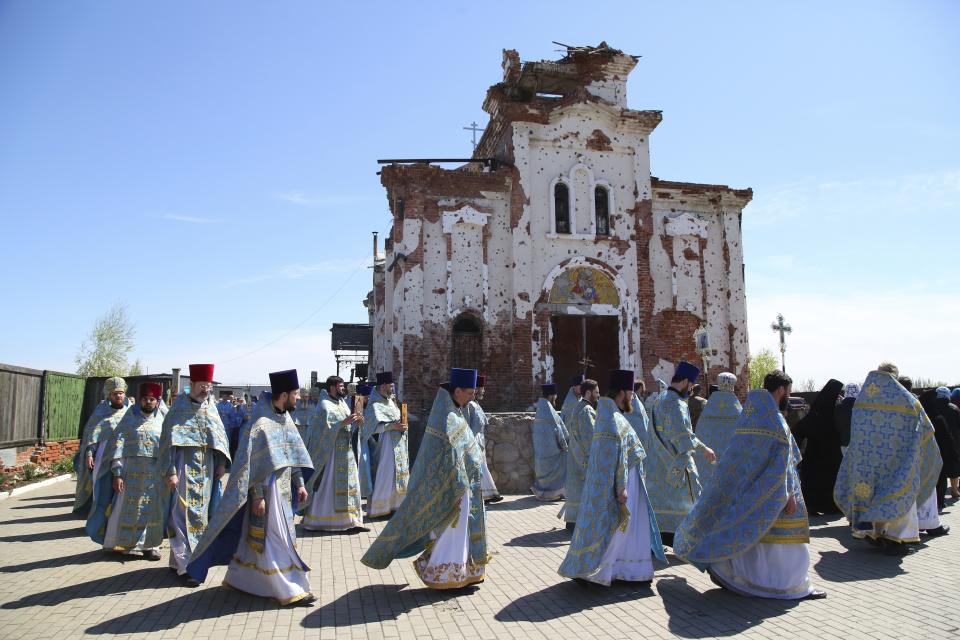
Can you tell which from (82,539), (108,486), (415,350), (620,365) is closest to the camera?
(108,486)

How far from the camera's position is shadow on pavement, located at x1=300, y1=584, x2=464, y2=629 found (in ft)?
17.3

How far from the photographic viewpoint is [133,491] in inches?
297

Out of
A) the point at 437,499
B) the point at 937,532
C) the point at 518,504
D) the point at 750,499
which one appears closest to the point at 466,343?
the point at 518,504

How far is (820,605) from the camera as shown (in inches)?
216

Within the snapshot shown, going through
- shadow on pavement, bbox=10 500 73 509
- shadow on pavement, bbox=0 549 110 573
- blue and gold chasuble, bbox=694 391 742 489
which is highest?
blue and gold chasuble, bbox=694 391 742 489

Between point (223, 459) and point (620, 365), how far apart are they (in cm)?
1425

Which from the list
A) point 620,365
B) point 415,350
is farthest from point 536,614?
point 620,365

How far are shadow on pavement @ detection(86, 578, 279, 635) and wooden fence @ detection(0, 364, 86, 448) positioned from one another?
11142 millimetres

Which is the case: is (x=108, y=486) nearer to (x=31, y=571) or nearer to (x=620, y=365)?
(x=31, y=571)

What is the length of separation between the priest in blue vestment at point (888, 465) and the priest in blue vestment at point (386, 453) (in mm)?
6110

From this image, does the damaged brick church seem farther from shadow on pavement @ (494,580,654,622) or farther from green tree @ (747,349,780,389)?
green tree @ (747,349,780,389)

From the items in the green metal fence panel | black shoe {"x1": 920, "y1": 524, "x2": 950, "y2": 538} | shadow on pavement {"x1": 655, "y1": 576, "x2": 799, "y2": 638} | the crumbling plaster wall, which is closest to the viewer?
shadow on pavement {"x1": 655, "y1": 576, "x2": 799, "y2": 638}

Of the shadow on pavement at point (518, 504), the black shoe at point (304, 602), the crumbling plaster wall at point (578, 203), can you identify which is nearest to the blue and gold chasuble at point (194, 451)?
the black shoe at point (304, 602)

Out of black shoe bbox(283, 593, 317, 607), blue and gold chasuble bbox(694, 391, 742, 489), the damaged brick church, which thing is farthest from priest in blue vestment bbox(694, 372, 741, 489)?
the damaged brick church
